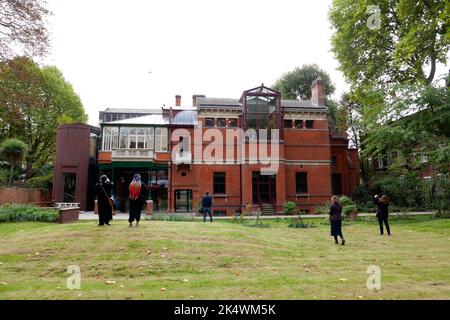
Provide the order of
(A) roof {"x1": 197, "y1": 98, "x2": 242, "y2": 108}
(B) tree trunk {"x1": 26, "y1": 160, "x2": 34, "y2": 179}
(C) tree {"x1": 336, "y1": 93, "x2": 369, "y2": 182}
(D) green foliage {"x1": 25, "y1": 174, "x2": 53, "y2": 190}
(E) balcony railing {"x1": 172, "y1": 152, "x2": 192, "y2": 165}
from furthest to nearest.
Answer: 1. (B) tree trunk {"x1": 26, "y1": 160, "x2": 34, "y2": 179}
2. (C) tree {"x1": 336, "y1": 93, "x2": 369, "y2": 182}
3. (D) green foliage {"x1": 25, "y1": 174, "x2": 53, "y2": 190}
4. (A) roof {"x1": 197, "y1": 98, "x2": 242, "y2": 108}
5. (E) balcony railing {"x1": 172, "y1": 152, "x2": 192, "y2": 165}

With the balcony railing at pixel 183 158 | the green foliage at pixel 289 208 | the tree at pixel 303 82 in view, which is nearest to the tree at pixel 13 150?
the balcony railing at pixel 183 158

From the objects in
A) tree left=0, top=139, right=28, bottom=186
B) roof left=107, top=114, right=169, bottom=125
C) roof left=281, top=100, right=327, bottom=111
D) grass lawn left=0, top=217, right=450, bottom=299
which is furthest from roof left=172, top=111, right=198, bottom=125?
grass lawn left=0, top=217, right=450, bottom=299

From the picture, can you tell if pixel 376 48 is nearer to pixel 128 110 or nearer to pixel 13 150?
pixel 128 110

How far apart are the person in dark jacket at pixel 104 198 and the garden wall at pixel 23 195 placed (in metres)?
21.6

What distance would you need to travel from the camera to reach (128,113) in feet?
122

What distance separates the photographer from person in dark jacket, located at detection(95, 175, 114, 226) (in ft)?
37.4

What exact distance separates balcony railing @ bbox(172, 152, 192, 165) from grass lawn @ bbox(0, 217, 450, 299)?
1922 cm

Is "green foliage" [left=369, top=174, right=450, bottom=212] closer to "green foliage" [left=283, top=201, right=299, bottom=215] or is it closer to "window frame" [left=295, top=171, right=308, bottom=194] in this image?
"window frame" [left=295, top=171, right=308, bottom=194]

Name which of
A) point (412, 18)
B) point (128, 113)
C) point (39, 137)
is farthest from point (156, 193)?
point (412, 18)

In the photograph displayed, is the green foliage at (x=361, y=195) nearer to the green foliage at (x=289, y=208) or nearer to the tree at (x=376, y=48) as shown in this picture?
the green foliage at (x=289, y=208)

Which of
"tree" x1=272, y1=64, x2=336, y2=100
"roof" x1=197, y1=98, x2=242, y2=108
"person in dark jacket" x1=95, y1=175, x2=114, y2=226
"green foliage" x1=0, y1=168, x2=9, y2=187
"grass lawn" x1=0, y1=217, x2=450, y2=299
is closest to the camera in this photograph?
"grass lawn" x1=0, y1=217, x2=450, y2=299

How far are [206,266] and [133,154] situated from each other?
25194mm

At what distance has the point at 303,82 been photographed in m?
45.4
